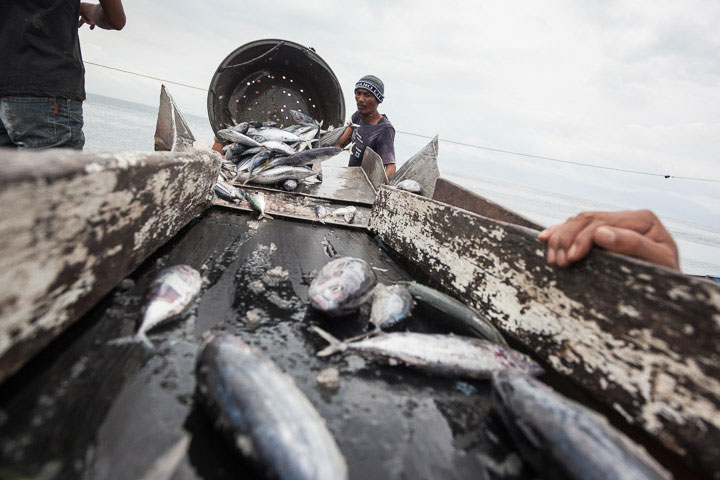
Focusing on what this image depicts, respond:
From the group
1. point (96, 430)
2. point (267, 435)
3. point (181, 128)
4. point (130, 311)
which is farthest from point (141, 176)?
point (181, 128)

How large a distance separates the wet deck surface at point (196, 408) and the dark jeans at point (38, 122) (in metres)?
2.20

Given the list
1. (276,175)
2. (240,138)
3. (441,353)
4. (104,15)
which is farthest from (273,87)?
(441,353)

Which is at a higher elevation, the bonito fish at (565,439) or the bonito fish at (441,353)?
the bonito fish at (565,439)

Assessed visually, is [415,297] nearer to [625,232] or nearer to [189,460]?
[625,232]

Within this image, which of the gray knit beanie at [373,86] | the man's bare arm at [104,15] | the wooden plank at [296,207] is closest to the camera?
the man's bare arm at [104,15]

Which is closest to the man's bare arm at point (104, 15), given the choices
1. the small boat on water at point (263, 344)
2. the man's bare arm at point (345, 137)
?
the small boat on water at point (263, 344)

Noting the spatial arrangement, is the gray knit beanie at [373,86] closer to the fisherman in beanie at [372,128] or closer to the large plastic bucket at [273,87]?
the fisherman in beanie at [372,128]

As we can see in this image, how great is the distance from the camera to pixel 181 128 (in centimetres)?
529

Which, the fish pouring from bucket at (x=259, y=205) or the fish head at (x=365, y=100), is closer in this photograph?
the fish pouring from bucket at (x=259, y=205)

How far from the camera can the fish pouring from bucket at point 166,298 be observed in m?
1.37

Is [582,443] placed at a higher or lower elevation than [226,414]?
higher

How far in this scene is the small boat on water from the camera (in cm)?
94

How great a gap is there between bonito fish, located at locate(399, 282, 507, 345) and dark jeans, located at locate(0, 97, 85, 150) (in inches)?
141

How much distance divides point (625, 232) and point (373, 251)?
194cm
